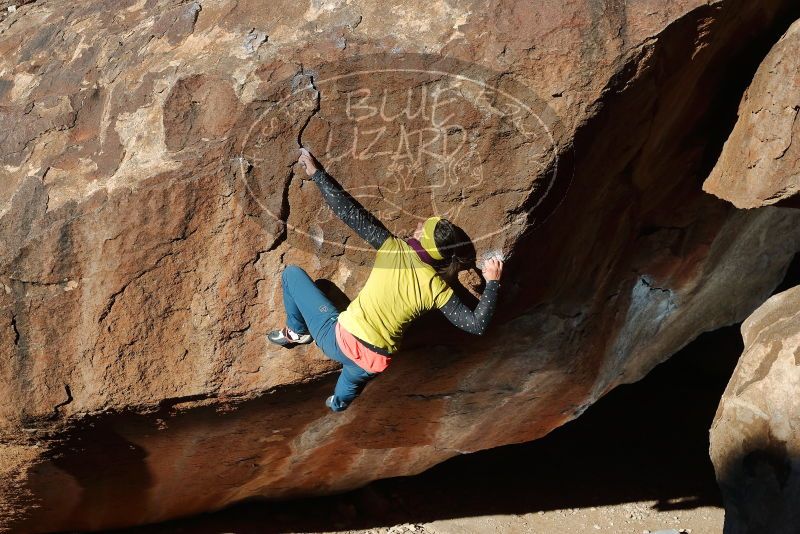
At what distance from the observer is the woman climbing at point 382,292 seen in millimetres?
3070

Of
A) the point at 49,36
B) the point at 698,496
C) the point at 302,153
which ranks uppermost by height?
the point at 49,36

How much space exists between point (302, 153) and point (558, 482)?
3001mm

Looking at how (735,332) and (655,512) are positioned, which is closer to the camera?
(655,512)

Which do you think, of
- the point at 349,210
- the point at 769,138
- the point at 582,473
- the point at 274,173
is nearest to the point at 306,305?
the point at 349,210

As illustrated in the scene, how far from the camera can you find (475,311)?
316 cm

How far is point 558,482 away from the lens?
5.17 meters

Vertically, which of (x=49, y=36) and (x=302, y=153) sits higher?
(x=49, y=36)

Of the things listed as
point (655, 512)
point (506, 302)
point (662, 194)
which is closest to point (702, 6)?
point (662, 194)

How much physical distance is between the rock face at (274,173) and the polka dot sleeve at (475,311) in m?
0.15

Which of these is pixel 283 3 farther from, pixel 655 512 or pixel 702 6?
pixel 655 512

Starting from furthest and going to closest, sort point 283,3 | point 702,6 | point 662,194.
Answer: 1. point 662,194
2. point 283,3
3. point 702,6

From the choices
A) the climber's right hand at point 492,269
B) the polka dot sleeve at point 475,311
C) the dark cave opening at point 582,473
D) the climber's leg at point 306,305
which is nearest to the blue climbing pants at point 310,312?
the climber's leg at point 306,305

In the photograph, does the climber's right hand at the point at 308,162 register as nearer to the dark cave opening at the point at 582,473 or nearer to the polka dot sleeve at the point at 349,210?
the polka dot sleeve at the point at 349,210

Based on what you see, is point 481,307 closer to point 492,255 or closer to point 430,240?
point 492,255
